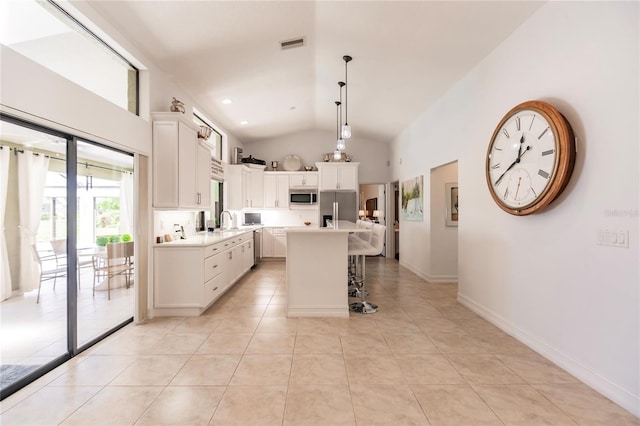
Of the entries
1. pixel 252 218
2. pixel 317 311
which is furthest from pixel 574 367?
pixel 252 218

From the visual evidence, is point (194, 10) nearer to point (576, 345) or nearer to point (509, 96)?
point (509, 96)

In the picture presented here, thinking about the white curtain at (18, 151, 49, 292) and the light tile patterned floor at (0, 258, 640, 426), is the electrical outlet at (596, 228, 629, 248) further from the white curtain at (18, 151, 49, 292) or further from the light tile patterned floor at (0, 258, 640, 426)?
the white curtain at (18, 151, 49, 292)

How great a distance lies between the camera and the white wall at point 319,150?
763 centimetres

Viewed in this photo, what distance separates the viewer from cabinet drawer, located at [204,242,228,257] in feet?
11.6

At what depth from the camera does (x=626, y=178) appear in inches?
71.6

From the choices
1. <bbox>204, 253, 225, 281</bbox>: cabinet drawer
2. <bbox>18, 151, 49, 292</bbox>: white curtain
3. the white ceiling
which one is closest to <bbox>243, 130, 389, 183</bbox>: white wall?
the white ceiling

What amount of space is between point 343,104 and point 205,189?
3.08 m

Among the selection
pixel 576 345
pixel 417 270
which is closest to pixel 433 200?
pixel 417 270

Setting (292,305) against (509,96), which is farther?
(292,305)

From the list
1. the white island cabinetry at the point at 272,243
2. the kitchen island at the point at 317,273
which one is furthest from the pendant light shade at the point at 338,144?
the white island cabinetry at the point at 272,243

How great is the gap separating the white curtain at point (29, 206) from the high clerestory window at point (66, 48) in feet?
2.31

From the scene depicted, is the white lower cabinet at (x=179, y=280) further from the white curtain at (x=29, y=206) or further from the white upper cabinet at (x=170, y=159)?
the white curtain at (x=29, y=206)

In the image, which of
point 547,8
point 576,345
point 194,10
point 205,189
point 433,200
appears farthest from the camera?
point 433,200

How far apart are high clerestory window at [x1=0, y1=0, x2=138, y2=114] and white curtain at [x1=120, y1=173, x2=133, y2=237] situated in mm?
767
